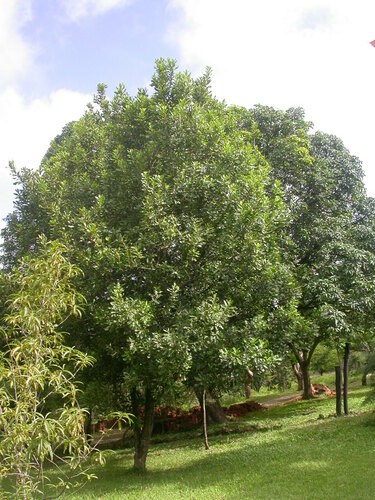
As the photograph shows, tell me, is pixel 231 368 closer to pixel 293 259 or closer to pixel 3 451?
pixel 3 451

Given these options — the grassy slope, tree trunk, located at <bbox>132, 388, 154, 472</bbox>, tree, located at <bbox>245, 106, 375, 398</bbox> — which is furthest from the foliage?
tree trunk, located at <bbox>132, 388, 154, 472</bbox>

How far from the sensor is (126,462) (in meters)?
13.5

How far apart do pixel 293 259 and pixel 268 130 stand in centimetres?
475

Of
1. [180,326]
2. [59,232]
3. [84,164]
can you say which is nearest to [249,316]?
[180,326]

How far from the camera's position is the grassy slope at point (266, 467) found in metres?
8.04

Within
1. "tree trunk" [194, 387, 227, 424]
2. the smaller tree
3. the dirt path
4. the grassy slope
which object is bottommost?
the dirt path

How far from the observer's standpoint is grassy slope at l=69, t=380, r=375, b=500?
8.04 meters

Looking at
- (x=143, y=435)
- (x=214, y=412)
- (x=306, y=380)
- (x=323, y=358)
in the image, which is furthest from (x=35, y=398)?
(x=323, y=358)

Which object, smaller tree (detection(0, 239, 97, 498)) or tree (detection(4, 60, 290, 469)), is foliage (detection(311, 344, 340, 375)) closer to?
tree (detection(4, 60, 290, 469))

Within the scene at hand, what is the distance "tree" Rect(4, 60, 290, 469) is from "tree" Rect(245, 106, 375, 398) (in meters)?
3.96

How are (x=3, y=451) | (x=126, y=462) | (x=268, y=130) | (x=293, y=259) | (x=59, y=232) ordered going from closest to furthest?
(x=3, y=451) < (x=59, y=232) < (x=126, y=462) < (x=293, y=259) < (x=268, y=130)

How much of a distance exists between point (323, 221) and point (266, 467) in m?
7.83

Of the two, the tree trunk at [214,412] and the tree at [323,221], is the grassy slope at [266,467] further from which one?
the tree trunk at [214,412]

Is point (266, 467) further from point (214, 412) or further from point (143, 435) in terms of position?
point (214, 412)
